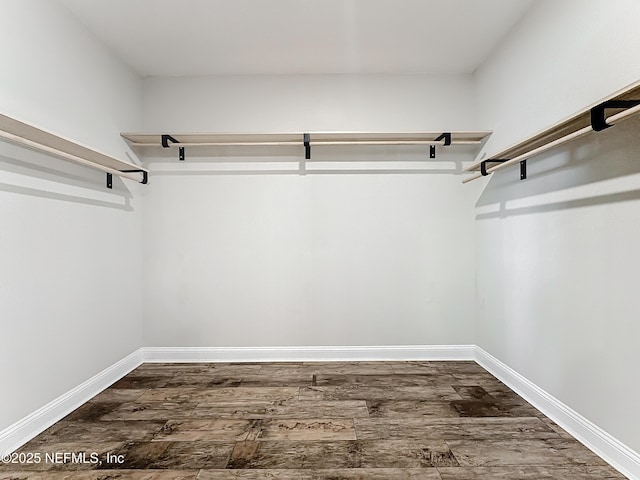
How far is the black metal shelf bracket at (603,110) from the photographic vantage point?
5.39 feet

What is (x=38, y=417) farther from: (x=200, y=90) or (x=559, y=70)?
(x=559, y=70)

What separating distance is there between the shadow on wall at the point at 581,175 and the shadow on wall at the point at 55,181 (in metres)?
2.95

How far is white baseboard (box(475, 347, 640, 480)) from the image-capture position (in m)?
1.75

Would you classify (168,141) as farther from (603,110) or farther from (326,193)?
(603,110)

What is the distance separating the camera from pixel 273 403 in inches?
101

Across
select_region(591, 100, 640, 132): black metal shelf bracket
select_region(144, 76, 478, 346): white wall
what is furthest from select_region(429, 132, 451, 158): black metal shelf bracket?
select_region(591, 100, 640, 132): black metal shelf bracket

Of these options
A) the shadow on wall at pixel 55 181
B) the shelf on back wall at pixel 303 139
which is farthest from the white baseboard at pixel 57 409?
the shelf on back wall at pixel 303 139

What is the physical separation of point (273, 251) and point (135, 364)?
58.9 inches

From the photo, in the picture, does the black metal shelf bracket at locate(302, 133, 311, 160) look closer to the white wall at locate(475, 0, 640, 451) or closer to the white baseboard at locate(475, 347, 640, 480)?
the white wall at locate(475, 0, 640, 451)

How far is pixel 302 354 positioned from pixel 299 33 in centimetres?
256

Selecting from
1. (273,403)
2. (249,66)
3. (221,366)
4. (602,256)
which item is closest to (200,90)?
(249,66)

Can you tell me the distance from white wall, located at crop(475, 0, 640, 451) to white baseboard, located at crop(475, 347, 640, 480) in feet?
0.16

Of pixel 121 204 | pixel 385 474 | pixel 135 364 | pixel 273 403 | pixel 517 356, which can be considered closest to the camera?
pixel 385 474

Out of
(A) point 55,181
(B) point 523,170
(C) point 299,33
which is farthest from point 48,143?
(B) point 523,170
